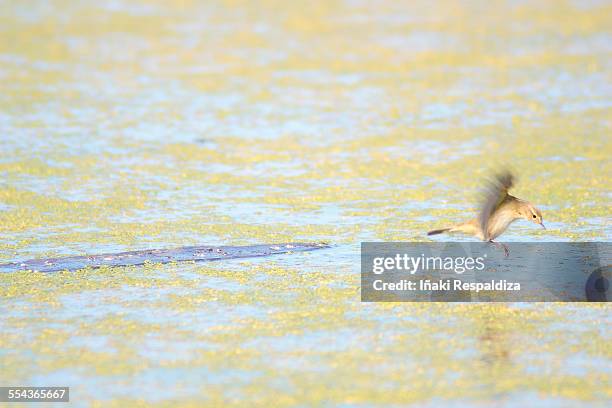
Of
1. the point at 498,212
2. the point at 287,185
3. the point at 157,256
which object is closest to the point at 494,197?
the point at 498,212

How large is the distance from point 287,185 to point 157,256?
54.2 inches

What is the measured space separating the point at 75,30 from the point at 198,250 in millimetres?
6807

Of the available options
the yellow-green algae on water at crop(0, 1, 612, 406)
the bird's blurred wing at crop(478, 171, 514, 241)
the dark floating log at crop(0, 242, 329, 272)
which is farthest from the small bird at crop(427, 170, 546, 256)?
the dark floating log at crop(0, 242, 329, 272)

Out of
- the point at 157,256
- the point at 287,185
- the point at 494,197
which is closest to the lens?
the point at 494,197

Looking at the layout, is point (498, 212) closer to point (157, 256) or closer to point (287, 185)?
point (157, 256)

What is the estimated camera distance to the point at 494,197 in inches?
137

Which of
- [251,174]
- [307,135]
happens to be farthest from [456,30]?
[251,174]

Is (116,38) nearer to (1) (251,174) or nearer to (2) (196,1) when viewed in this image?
(2) (196,1)

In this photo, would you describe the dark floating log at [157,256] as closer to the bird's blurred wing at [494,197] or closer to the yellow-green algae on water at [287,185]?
the yellow-green algae on water at [287,185]

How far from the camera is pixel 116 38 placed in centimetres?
990

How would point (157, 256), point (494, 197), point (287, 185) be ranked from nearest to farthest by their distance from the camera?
point (494, 197), point (157, 256), point (287, 185)

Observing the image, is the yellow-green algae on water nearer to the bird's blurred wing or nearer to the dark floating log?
the dark floating log

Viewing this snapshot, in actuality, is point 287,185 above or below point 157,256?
above

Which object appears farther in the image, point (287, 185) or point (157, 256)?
point (287, 185)
